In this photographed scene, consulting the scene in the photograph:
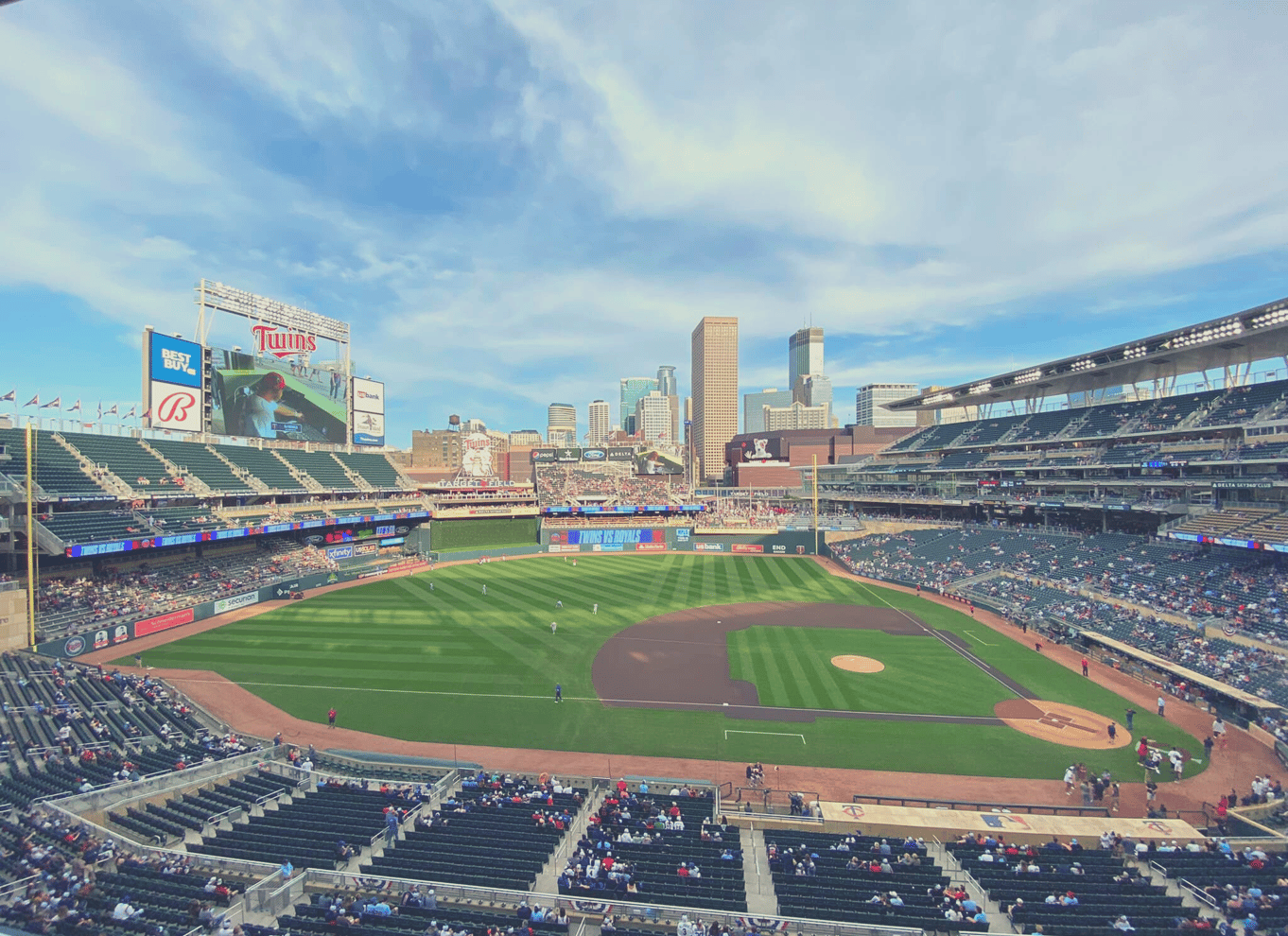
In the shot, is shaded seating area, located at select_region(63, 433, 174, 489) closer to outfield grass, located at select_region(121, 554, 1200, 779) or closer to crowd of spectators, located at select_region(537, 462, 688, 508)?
outfield grass, located at select_region(121, 554, 1200, 779)

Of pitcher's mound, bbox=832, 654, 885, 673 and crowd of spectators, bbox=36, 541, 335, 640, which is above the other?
crowd of spectators, bbox=36, 541, 335, 640

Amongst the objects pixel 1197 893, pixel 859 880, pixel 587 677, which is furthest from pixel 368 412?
pixel 1197 893

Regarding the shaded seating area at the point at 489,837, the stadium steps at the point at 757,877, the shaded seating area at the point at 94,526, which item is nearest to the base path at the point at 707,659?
the stadium steps at the point at 757,877

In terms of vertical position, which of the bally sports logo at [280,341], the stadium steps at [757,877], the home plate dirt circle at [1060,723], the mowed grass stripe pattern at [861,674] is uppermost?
the bally sports logo at [280,341]

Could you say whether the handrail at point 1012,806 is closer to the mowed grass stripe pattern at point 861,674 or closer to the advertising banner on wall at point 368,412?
the mowed grass stripe pattern at point 861,674

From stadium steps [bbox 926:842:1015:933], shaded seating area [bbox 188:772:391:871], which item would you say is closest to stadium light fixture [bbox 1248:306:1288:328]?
stadium steps [bbox 926:842:1015:933]

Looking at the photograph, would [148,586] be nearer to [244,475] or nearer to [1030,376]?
[244,475]

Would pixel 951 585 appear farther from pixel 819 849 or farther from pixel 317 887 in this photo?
pixel 317 887
